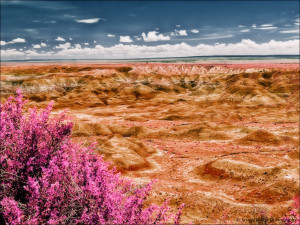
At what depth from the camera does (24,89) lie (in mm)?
180125

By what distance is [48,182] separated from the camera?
23.2ft

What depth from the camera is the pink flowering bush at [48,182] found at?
6.85 metres

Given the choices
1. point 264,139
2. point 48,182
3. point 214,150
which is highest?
point 48,182

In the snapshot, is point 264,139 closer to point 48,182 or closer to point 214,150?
point 214,150

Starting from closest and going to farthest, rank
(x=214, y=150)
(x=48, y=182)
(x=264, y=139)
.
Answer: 1. (x=48, y=182)
2. (x=214, y=150)
3. (x=264, y=139)

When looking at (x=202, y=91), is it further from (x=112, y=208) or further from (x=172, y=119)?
(x=112, y=208)

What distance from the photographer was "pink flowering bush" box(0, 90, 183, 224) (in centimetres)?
685

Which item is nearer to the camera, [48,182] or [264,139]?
[48,182]

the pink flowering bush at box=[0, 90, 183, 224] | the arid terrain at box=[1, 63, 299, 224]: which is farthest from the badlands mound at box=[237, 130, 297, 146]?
the pink flowering bush at box=[0, 90, 183, 224]

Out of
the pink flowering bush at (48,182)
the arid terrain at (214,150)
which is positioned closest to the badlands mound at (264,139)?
the arid terrain at (214,150)

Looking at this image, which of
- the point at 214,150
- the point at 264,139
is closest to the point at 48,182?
the point at 214,150

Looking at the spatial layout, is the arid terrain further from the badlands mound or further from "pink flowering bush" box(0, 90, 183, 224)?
"pink flowering bush" box(0, 90, 183, 224)

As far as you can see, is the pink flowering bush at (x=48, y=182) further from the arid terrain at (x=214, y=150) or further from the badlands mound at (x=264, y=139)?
the badlands mound at (x=264, y=139)

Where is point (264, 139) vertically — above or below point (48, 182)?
below
